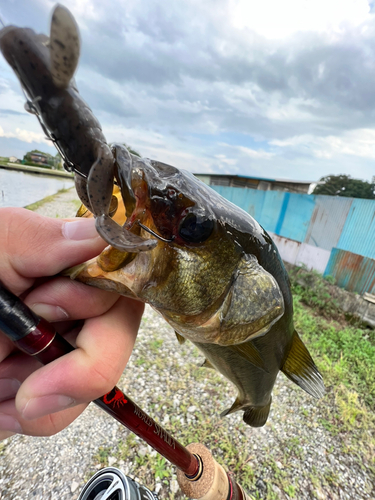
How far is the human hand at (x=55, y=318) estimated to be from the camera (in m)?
0.89

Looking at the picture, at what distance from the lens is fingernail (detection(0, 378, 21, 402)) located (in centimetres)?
109

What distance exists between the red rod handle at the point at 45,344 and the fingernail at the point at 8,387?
1.16 ft

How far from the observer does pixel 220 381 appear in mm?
3787

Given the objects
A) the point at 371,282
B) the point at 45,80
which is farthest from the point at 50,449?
the point at 371,282

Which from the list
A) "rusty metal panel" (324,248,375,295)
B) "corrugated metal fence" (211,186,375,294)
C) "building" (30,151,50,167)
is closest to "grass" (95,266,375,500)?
"rusty metal panel" (324,248,375,295)

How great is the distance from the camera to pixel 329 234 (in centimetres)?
663

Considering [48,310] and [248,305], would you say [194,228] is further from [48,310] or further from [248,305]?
[48,310]

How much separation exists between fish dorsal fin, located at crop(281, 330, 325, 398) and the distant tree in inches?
1532

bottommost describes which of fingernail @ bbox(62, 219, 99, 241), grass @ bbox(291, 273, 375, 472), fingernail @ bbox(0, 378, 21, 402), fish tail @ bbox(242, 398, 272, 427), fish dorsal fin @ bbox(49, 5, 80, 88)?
grass @ bbox(291, 273, 375, 472)

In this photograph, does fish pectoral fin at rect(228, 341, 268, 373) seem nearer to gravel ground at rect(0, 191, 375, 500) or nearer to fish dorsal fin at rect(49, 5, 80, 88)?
fish dorsal fin at rect(49, 5, 80, 88)

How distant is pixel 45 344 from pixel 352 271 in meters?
6.41

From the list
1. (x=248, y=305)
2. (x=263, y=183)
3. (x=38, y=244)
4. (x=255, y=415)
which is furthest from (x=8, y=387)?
(x=263, y=183)

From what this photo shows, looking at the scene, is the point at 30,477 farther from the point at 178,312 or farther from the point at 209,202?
the point at 209,202

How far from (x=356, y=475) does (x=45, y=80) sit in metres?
4.03
